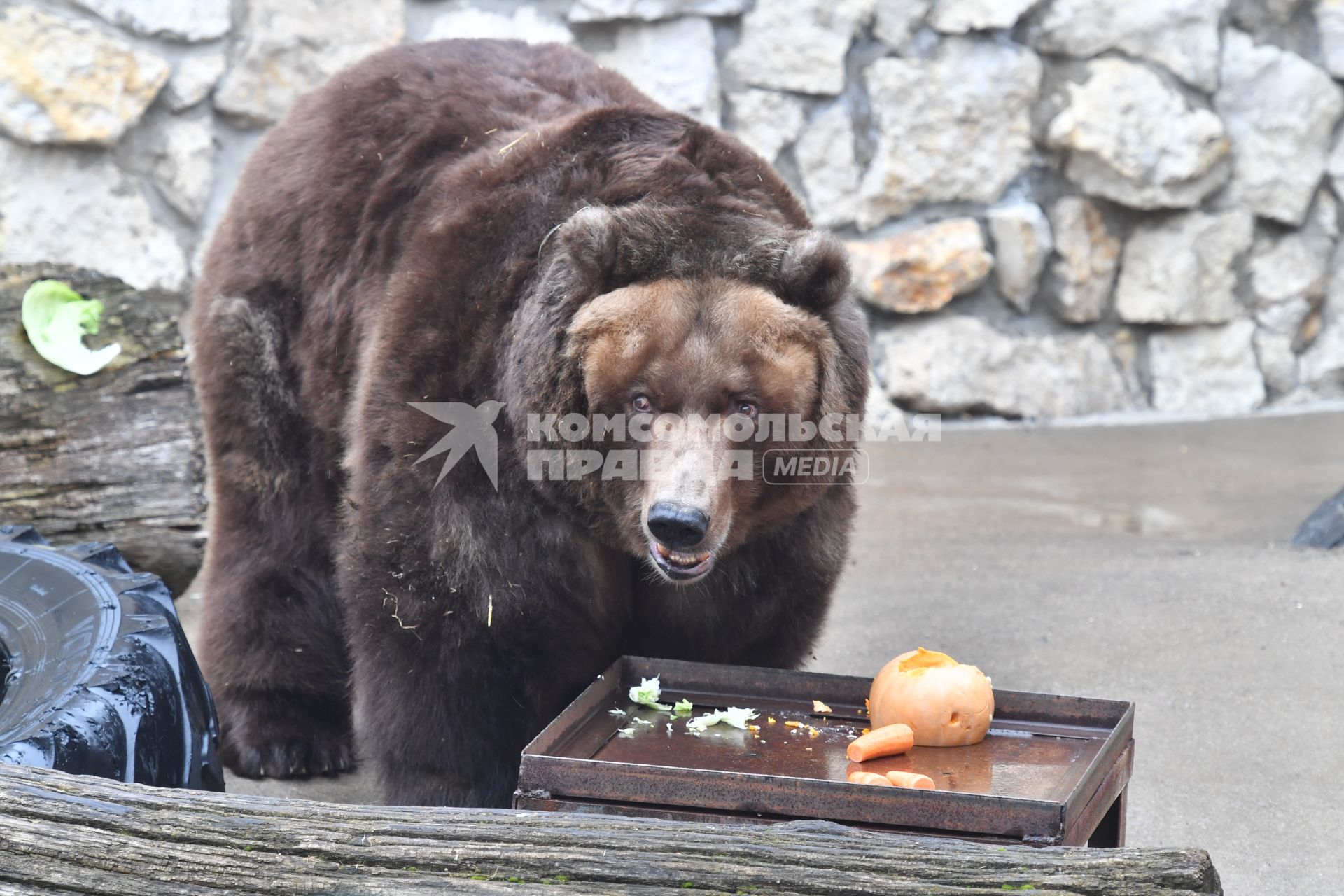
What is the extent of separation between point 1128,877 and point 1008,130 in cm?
569

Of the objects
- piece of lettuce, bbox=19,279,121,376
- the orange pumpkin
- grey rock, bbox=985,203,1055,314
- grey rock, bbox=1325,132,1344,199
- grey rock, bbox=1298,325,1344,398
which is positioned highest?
grey rock, bbox=1325,132,1344,199

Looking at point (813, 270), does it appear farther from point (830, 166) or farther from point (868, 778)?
point (830, 166)

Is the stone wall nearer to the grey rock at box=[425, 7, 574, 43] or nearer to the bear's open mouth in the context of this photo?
the grey rock at box=[425, 7, 574, 43]

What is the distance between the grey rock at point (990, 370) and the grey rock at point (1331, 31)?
5.96 feet

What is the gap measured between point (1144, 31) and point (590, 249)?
5.07 m

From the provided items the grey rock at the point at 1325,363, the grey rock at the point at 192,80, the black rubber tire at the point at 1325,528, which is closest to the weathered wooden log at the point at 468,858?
the black rubber tire at the point at 1325,528

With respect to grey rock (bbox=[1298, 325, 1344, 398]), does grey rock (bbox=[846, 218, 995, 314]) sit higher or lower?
higher

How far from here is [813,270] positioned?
3.06 m

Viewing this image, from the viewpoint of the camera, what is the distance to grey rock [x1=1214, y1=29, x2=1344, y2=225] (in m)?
7.12

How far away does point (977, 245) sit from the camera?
703cm

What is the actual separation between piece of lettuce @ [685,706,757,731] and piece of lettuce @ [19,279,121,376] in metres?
2.43

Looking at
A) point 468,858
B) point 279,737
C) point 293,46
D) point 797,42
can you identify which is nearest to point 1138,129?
point 797,42

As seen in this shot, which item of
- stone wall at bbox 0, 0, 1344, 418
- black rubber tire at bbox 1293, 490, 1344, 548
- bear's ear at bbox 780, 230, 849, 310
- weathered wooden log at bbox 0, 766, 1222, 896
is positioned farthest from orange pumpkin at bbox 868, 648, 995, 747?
stone wall at bbox 0, 0, 1344, 418

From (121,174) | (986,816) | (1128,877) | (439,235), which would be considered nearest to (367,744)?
(439,235)
